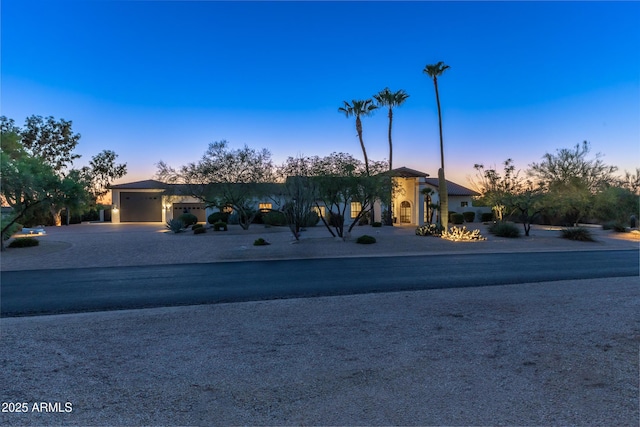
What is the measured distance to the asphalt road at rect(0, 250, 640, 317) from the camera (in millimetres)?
9484

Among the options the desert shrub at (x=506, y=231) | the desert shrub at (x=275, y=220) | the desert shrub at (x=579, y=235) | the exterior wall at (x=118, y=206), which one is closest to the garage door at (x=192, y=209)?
the exterior wall at (x=118, y=206)

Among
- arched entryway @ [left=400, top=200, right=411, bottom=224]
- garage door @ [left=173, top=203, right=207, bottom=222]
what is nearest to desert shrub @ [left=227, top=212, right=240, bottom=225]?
garage door @ [left=173, top=203, right=207, bottom=222]

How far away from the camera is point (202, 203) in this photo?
152ft

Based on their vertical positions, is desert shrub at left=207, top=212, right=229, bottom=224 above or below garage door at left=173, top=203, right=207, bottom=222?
below

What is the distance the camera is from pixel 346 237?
25.2 meters

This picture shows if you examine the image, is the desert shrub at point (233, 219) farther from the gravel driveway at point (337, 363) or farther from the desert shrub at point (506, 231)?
the gravel driveway at point (337, 363)

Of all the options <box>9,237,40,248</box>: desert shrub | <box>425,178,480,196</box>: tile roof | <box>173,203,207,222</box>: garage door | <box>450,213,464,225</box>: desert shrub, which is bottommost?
<box>9,237,40,248</box>: desert shrub

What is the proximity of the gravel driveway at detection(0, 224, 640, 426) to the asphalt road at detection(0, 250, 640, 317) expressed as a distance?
140 centimetres

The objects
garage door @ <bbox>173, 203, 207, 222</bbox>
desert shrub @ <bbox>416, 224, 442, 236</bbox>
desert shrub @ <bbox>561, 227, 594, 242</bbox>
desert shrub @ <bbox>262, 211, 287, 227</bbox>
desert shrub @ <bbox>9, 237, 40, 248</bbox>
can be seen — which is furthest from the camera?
garage door @ <bbox>173, 203, 207, 222</bbox>

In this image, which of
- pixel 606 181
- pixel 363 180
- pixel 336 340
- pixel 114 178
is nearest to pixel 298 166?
pixel 363 180

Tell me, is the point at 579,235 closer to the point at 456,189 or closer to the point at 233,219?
the point at 456,189

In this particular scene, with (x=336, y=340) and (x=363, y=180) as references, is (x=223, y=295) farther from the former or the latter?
(x=363, y=180)

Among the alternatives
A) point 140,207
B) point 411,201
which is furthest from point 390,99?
point 140,207

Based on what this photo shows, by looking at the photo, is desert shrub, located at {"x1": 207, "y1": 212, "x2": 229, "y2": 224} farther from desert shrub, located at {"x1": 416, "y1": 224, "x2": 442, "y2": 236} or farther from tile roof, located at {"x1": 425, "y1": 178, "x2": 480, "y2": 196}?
tile roof, located at {"x1": 425, "y1": 178, "x2": 480, "y2": 196}
